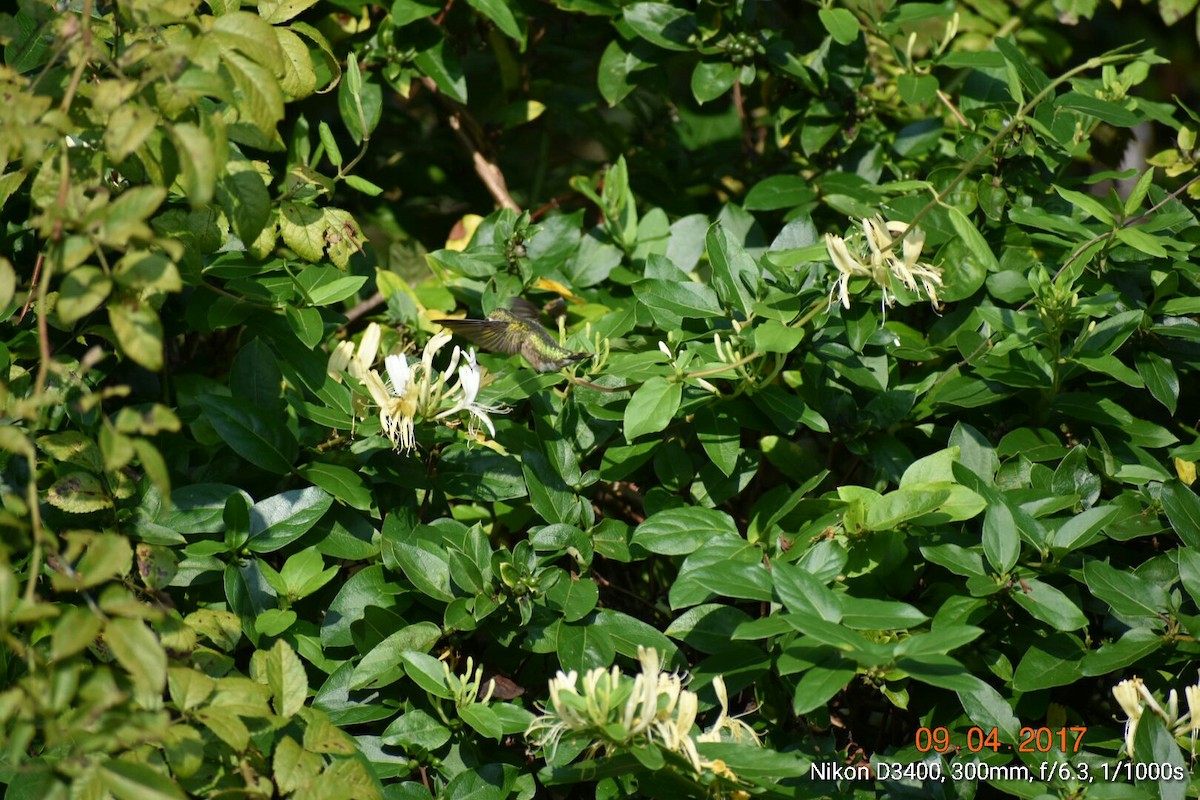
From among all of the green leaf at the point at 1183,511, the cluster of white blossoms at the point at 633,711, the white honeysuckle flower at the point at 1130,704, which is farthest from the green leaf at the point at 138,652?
the green leaf at the point at 1183,511

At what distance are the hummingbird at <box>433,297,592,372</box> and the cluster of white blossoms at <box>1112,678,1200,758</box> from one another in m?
0.65

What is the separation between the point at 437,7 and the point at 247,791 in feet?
3.78

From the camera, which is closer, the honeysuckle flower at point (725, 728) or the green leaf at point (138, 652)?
the green leaf at point (138, 652)

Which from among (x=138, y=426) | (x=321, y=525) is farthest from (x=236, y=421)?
(x=138, y=426)

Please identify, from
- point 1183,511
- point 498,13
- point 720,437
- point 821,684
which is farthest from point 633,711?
point 498,13

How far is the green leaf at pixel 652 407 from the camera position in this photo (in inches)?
42.5

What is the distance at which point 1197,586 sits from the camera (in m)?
1.07

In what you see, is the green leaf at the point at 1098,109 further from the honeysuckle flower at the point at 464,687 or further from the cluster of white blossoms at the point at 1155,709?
the honeysuckle flower at the point at 464,687

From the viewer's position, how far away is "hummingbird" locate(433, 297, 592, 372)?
1.21m

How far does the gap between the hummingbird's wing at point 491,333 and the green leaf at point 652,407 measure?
0.19m

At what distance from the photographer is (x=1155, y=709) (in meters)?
1.02

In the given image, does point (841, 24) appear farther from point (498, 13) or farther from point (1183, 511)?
point (1183, 511)

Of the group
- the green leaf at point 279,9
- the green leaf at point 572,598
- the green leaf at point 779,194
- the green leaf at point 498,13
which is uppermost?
the green leaf at point 279,9

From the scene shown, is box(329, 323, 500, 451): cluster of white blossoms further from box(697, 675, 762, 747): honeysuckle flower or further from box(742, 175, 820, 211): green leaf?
box(742, 175, 820, 211): green leaf
